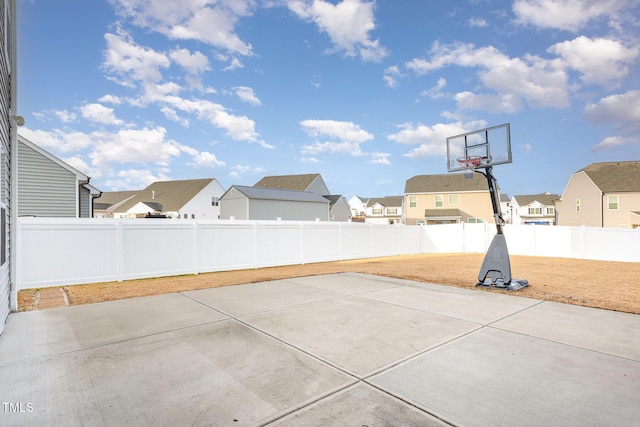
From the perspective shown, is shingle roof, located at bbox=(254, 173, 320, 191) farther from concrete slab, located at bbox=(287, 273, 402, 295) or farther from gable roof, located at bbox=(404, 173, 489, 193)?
concrete slab, located at bbox=(287, 273, 402, 295)

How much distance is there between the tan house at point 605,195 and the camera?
26.7 metres

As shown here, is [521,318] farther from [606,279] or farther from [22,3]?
[22,3]

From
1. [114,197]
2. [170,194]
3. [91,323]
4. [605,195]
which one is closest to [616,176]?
[605,195]

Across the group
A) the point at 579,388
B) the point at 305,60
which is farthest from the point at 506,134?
the point at 305,60

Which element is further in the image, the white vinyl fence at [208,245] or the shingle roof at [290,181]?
the shingle roof at [290,181]

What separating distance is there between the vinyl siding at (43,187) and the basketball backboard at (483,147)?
16.7 meters

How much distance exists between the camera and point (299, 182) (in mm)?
43188

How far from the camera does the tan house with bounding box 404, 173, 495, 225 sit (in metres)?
34.6

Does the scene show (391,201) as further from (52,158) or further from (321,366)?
(321,366)

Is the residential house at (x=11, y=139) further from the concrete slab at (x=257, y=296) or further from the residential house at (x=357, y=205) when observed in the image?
the residential house at (x=357, y=205)

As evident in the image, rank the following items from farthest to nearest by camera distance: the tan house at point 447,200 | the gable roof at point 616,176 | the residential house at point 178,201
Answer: the residential house at point 178,201 → the tan house at point 447,200 → the gable roof at point 616,176

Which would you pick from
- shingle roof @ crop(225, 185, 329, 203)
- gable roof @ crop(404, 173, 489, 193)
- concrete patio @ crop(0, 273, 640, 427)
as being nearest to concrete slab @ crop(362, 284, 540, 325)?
concrete patio @ crop(0, 273, 640, 427)

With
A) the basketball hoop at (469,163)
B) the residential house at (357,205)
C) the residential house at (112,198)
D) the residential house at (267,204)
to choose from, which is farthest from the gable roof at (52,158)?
the residential house at (357,205)

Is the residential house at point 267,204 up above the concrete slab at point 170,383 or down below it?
above
